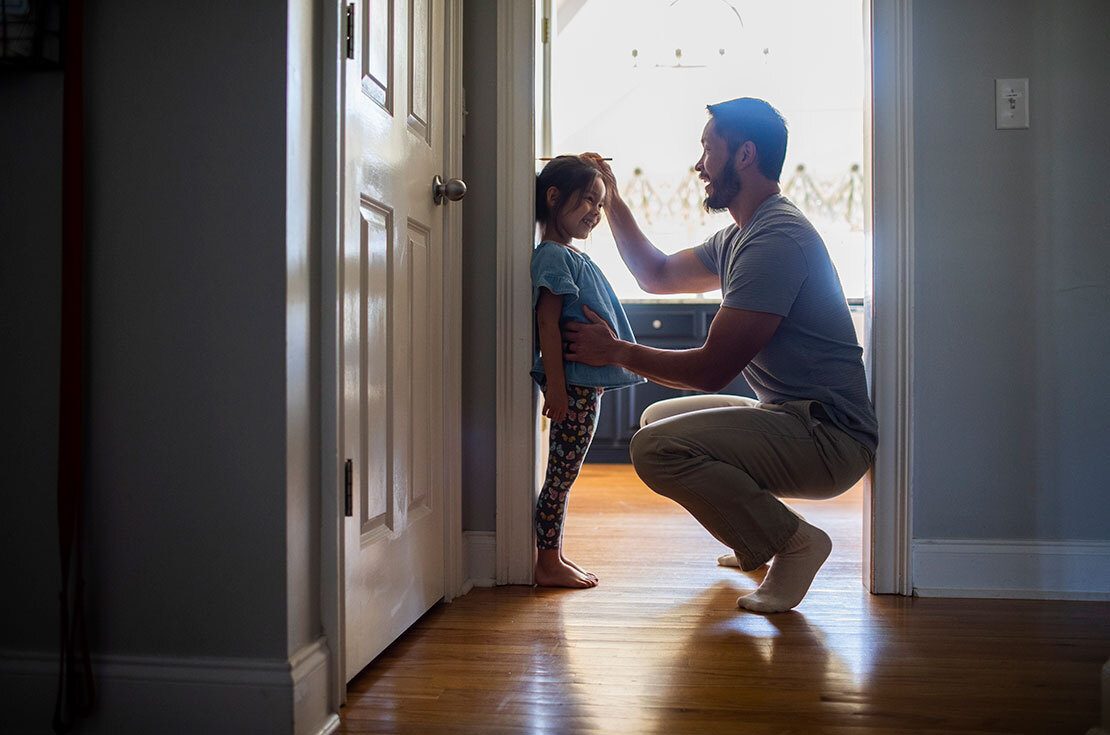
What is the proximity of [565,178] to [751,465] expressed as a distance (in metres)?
0.79

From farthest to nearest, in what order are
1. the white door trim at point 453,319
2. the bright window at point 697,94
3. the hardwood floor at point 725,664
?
the bright window at point 697,94 < the white door trim at point 453,319 < the hardwood floor at point 725,664

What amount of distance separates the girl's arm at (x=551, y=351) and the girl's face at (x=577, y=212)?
184 mm

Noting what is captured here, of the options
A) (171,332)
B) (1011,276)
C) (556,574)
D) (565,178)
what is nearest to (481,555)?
(556,574)

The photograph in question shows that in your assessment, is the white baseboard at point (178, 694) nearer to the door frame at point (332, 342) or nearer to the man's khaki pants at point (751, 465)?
the door frame at point (332, 342)

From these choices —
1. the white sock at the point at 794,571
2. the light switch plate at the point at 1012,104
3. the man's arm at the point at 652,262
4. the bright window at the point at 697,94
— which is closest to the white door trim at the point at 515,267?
the man's arm at the point at 652,262

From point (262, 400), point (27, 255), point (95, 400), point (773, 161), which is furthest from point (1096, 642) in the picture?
point (27, 255)

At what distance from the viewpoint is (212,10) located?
1309mm

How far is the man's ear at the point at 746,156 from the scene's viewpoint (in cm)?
225

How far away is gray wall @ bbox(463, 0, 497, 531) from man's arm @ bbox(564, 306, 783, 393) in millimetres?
206

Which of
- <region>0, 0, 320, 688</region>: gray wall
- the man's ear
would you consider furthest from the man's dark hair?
<region>0, 0, 320, 688</region>: gray wall

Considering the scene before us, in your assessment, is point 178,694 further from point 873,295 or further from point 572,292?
point 873,295

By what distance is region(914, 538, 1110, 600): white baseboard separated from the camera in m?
2.19

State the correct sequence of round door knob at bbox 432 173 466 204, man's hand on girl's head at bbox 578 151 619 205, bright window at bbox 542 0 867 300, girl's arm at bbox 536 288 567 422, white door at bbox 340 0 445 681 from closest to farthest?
white door at bbox 340 0 445 681, round door knob at bbox 432 173 466 204, girl's arm at bbox 536 288 567 422, man's hand on girl's head at bbox 578 151 619 205, bright window at bbox 542 0 867 300

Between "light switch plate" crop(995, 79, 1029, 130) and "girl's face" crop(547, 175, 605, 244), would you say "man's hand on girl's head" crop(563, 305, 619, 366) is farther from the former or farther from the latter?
"light switch plate" crop(995, 79, 1029, 130)
